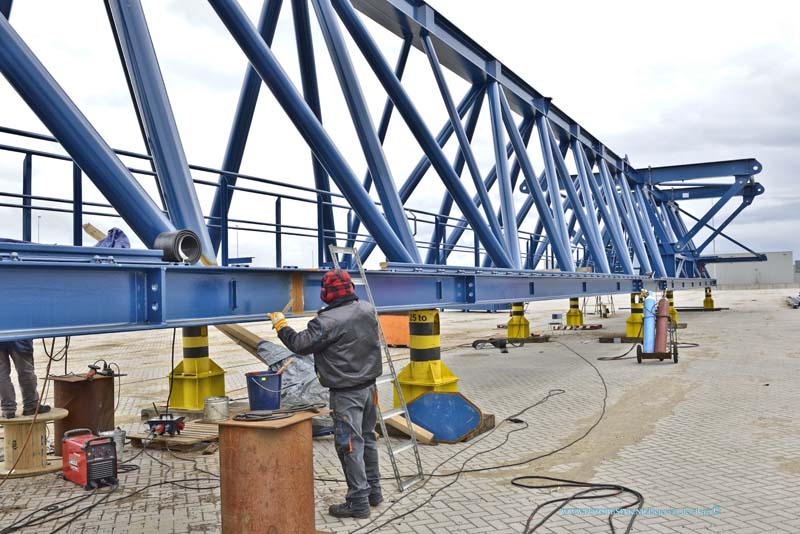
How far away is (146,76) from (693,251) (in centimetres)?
2580

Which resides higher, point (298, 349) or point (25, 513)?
point (298, 349)

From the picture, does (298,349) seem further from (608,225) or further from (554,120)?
(608,225)

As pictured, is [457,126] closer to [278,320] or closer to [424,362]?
[424,362]

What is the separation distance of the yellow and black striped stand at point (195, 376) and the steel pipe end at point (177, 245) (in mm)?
5180

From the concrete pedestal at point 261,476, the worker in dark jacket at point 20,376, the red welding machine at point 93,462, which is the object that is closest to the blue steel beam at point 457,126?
the concrete pedestal at point 261,476

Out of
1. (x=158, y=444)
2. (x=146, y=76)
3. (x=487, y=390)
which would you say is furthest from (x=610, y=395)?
(x=146, y=76)

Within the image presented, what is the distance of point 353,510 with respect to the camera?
4.88m

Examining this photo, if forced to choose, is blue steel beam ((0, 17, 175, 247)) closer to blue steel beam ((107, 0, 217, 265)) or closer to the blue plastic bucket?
blue steel beam ((107, 0, 217, 265))

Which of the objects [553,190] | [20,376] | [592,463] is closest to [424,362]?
[592,463]

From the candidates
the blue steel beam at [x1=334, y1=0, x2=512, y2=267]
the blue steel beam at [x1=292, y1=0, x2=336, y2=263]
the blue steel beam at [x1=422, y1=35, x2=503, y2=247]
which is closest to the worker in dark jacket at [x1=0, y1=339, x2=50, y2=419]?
the blue steel beam at [x1=292, y1=0, x2=336, y2=263]

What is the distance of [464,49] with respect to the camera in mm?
9367

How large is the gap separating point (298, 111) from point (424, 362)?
3.62 metres

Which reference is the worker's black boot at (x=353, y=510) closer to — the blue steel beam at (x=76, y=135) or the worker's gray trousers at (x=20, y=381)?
the blue steel beam at (x=76, y=135)

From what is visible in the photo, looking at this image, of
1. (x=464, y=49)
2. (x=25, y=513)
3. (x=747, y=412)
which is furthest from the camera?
(x=464, y=49)
